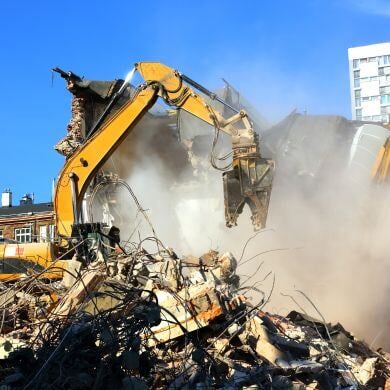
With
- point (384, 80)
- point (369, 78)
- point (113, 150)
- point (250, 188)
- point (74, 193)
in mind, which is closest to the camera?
point (250, 188)

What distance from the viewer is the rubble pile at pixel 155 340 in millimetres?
4438

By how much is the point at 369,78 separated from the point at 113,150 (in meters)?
39.2

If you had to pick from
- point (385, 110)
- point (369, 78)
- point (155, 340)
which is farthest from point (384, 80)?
point (155, 340)

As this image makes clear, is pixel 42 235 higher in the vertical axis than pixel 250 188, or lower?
lower

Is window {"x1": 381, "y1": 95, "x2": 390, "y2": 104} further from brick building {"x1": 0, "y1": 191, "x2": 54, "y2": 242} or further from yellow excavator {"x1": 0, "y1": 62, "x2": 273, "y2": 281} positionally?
yellow excavator {"x1": 0, "y1": 62, "x2": 273, "y2": 281}

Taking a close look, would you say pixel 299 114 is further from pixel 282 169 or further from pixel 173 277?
pixel 173 277

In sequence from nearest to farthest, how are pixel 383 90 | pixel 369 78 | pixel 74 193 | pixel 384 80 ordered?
pixel 74 193, pixel 383 90, pixel 384 80, pixel 369 78

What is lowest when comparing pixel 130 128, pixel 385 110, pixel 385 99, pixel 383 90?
pixel 130 128

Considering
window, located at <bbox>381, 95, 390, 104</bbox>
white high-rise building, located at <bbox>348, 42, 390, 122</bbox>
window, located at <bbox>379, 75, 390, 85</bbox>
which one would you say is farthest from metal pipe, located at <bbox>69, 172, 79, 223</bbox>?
window, located at <bbox>379, 75, 390, 85</bbox>

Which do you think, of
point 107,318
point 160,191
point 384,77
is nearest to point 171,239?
point 160,191

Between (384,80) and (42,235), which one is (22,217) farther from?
(42,235)

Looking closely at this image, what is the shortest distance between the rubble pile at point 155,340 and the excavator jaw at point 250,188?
7.12 feet

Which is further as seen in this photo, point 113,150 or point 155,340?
point 113,150

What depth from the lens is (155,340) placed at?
516 centimetres
